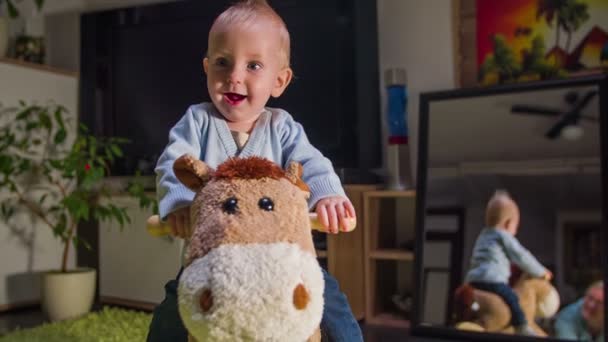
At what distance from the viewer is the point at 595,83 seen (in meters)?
1.96

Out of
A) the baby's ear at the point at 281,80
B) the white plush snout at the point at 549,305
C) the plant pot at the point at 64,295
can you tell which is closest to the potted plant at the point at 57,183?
the plant pot at the point at 64,295

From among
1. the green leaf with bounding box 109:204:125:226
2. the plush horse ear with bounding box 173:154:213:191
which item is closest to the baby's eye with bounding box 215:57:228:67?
the plush horse ear with bounding box 173:154:213:191

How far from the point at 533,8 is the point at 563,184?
2.48 ft

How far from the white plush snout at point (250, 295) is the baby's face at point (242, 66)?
268 mm

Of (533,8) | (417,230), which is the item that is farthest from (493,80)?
(417,230)

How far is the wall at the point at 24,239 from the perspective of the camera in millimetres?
2783

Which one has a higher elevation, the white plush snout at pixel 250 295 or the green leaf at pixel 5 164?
the green leaf at pixel 5 164

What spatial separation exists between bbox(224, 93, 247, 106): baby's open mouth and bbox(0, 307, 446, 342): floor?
1.54m

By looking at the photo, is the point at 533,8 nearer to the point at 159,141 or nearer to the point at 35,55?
the point at 159,141

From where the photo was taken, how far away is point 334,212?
624 millimetres

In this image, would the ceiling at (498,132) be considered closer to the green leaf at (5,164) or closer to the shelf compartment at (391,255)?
the shelf compartment at (391,255)

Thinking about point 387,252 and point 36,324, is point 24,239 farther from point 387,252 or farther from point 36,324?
point 387,252

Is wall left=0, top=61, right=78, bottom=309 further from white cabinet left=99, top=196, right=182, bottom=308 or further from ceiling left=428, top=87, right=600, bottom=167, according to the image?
ceiling left=428, top=87, right=600, bottom=167

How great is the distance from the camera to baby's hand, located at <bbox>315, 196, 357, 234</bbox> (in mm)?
614
